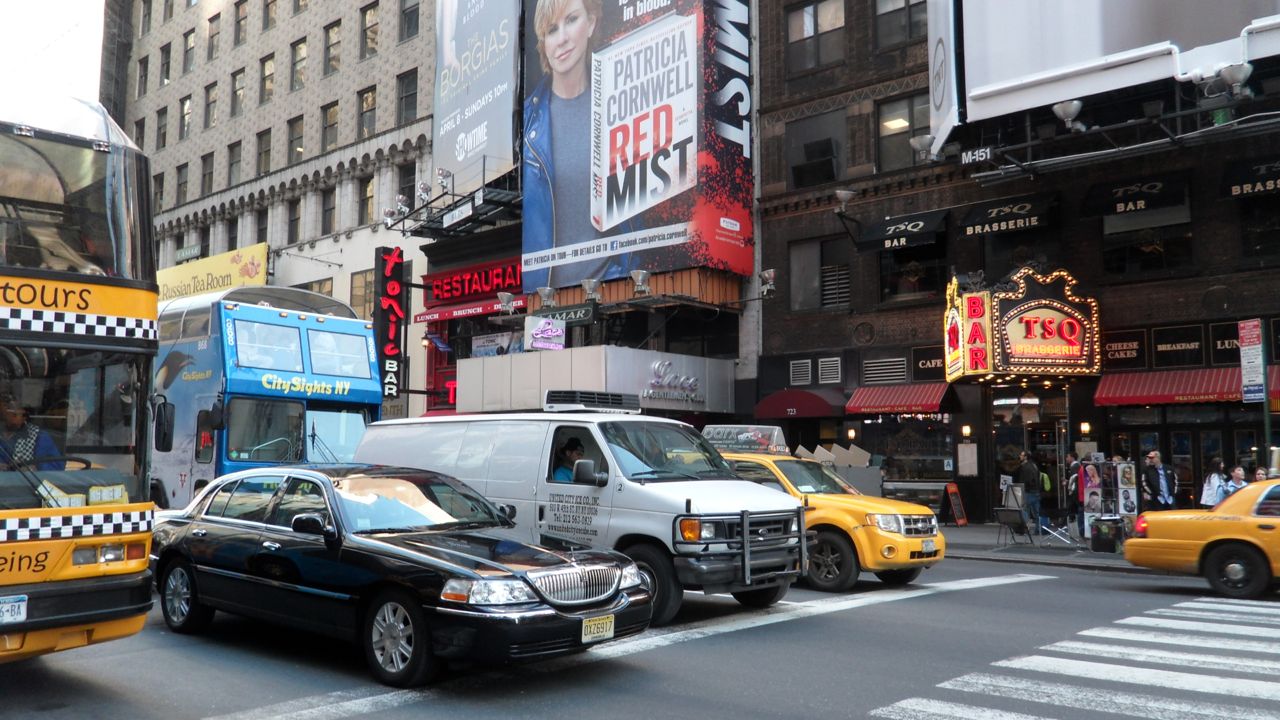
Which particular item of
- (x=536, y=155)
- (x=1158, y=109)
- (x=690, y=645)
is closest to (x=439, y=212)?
(x=536, y=155)

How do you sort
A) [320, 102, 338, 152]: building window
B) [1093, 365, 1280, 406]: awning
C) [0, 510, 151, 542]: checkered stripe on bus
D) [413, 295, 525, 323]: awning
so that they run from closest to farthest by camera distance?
1. [0, 510, 151, 542]: checkered stripe on bus
2. [1093, 365, 1280, 406]: awning
3. [413, 295, 525, 323]: awning
4. [320, 102, 338, 152]: building window

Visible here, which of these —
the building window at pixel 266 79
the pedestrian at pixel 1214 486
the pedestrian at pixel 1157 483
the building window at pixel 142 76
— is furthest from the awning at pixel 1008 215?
the building window at pixel 142 76

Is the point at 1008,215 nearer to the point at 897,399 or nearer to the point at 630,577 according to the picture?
the point at 897,399

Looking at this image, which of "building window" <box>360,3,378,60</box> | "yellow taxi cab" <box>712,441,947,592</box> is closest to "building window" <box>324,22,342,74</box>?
"building window" <box>360,3,378,60</box>

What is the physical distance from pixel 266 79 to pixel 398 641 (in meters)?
42.6

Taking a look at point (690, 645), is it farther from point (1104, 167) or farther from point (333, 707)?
point (1104, 167)

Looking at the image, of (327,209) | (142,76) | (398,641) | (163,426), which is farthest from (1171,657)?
(142,76)

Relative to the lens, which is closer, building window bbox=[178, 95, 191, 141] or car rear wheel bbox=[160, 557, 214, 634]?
car rear wheel bbox=[160, 557, 214, 634]

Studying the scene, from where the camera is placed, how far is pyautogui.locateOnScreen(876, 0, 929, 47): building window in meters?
25.8

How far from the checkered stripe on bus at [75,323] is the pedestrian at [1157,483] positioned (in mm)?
18528

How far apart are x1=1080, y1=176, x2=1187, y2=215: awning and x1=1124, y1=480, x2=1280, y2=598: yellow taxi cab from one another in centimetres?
1065

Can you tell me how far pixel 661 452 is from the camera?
1081 centimetres

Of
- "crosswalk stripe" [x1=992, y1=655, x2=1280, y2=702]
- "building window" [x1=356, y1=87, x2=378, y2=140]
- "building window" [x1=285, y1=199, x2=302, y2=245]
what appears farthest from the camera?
"building window" [x1=285, y1=199, x2=302, y2=245]

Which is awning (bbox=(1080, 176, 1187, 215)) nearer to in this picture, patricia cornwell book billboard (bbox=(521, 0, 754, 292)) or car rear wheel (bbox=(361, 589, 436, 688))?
patricia cornwell book billboard (bbox=(521, 0, 754, 292))
